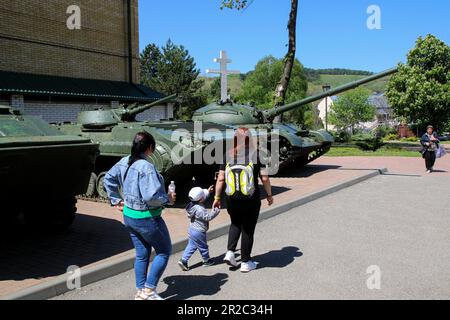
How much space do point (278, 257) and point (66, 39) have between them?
48.4 ft

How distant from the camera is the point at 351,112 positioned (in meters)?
57.8

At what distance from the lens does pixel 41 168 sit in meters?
5.86

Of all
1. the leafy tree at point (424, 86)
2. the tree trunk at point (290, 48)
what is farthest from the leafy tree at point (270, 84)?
the tree trunk at point (290, 48)

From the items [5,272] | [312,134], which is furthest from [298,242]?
[312,134]

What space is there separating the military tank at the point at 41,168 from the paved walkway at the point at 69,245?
Answer: 0.38 m

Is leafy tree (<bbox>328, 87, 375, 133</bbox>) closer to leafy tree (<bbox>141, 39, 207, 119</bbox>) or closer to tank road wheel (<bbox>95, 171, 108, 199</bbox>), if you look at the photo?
leafy tree (<bbox>141, 39, 207, 119</bbox>)

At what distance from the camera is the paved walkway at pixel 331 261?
485 cm

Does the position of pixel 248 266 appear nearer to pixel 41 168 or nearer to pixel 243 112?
pixel 41 168

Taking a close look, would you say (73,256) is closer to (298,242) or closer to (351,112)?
(298,242)

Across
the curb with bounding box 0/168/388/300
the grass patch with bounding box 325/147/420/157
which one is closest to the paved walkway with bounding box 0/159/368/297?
the curb with bounding box 0/168/388/300

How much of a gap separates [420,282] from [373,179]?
884 cm

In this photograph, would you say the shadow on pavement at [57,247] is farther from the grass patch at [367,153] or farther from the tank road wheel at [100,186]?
the grass patch at [367,153]

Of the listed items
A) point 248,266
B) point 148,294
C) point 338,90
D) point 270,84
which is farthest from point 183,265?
point 270,84

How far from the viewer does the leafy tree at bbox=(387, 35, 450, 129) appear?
28531mm
